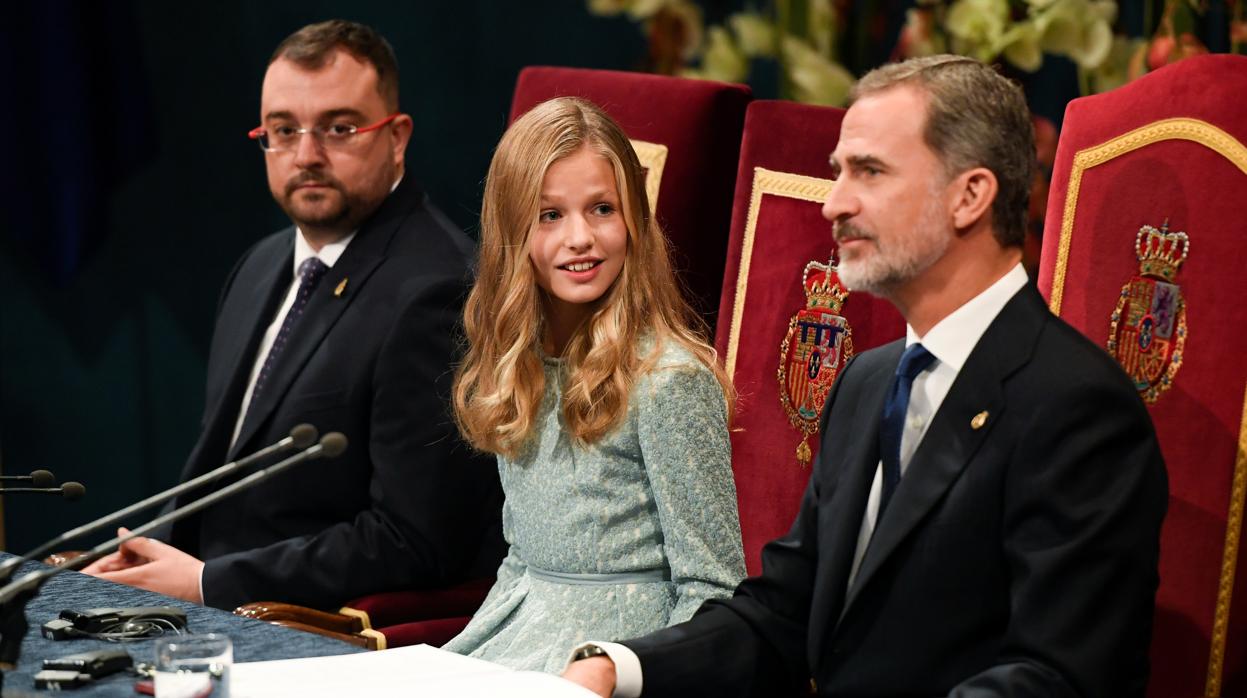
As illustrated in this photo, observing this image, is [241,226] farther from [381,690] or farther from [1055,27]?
[381,690]

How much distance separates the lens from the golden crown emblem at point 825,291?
8.68ft

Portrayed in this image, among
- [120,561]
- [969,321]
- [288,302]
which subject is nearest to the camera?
[969,321]

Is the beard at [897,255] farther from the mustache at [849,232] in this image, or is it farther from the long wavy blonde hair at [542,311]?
the long wavy blonde hair at [542,311]

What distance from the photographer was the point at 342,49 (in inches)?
126

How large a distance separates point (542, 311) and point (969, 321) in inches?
32.3

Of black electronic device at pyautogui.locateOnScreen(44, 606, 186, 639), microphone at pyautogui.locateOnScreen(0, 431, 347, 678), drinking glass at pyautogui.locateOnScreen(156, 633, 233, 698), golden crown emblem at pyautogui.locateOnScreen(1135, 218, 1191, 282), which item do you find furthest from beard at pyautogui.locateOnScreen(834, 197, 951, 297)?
black electronic device at pyautogui.locateOnScreen(44, 606, 186, 639)

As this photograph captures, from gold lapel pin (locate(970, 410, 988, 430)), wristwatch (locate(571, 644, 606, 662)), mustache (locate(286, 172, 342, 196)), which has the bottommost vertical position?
wristwatch (locate(571, 644, 606, 662))

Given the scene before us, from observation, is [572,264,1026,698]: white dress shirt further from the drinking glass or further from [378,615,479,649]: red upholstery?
[378,615,479,649]: red upholstery

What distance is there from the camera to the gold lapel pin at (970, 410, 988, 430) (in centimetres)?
182

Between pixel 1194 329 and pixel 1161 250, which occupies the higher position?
pixel 1161 250

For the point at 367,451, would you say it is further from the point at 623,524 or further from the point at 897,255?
the point at 897,255

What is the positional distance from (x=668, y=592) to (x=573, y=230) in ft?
1.85

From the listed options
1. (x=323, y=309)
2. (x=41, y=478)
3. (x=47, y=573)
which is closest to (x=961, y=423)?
(x=47, y=573)

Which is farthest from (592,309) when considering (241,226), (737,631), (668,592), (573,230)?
(241,226)
